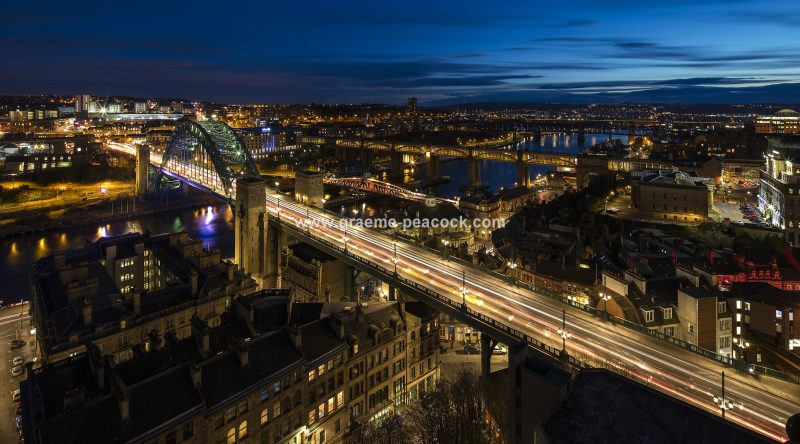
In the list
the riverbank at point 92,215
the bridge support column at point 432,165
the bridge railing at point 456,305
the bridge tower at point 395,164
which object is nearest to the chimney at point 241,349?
the bridge railing at point 456,305

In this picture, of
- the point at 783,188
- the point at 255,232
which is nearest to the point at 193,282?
the point at 255,232

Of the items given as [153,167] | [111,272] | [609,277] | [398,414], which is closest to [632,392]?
[398,414]

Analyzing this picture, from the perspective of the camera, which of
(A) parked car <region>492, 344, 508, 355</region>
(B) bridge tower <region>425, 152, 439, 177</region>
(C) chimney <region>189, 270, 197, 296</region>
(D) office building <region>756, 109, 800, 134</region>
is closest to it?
(C) chimney <region>189, 270, 197, 296</region>

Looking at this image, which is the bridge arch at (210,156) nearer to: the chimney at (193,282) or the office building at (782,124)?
the chimney at (193,282)

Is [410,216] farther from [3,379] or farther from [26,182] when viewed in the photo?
[26,182]

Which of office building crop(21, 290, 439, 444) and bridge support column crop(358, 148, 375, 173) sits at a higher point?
bridge support column crop(358, 148, 375, 173)

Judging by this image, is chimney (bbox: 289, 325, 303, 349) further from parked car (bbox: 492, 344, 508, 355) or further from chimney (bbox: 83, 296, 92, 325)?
parked car (bbox: 492, 344, 508, 355)

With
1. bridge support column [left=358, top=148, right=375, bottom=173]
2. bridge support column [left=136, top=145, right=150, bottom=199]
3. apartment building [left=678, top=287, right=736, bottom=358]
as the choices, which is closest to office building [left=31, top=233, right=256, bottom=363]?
apartment building [left=678, top=287, right=736, bottom=358]
